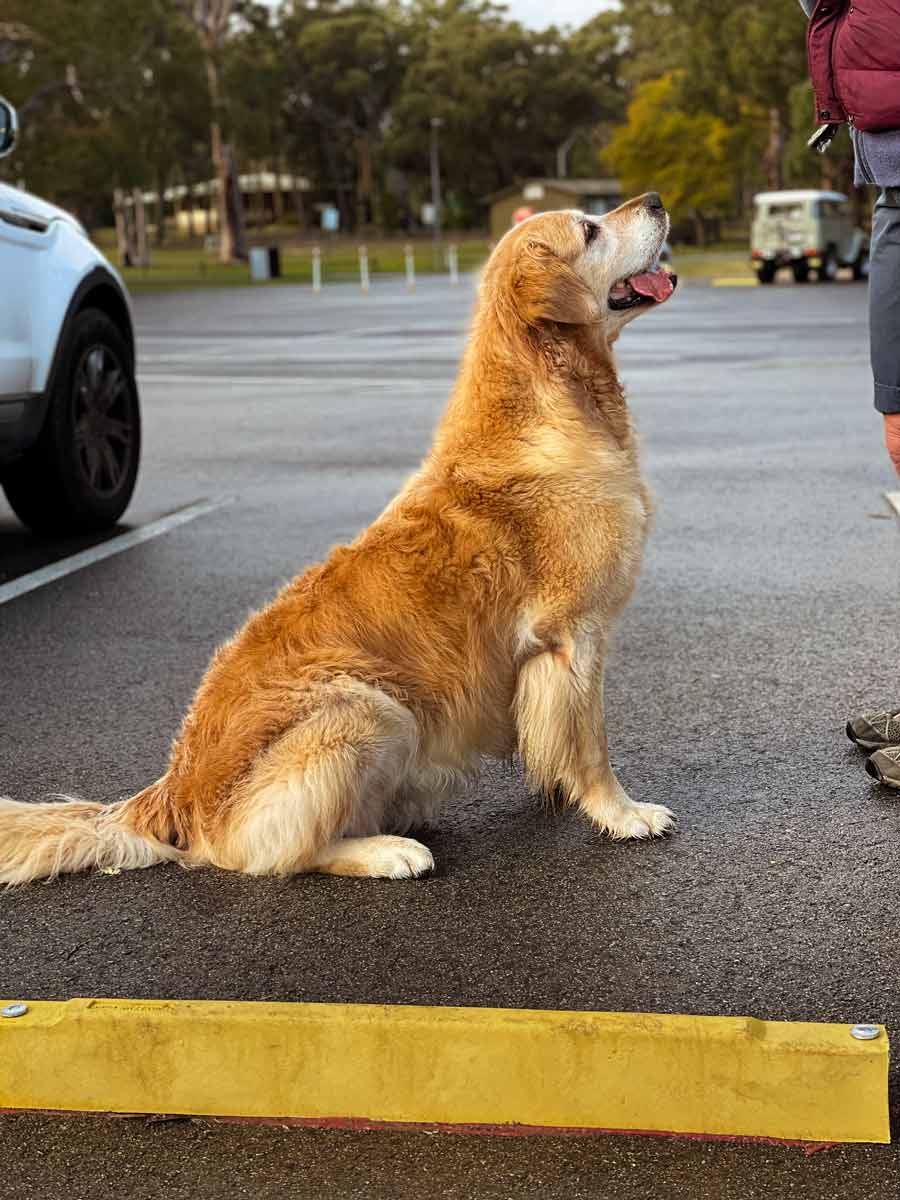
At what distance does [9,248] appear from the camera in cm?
727

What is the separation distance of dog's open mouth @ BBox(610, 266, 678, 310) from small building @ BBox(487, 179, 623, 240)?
105 m

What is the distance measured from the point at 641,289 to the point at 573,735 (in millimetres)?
1254

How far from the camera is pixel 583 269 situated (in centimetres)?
430

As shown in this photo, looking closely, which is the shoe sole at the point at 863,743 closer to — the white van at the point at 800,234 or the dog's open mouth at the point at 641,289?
the dog's open mouth at the point at 641,289

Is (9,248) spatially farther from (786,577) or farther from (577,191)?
(577,191)

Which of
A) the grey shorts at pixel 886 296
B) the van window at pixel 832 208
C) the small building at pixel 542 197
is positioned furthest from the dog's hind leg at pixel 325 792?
the small building at pixel 542 197

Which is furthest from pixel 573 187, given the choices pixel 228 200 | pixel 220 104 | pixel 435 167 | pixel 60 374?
pixel 60 374

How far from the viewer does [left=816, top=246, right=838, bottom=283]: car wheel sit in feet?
144

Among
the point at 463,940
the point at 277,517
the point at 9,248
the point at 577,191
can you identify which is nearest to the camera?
the point at 463,940

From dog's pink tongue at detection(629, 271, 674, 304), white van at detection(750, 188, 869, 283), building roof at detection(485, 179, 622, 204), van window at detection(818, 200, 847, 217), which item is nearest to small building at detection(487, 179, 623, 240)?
building roof at detection(485, 179, 622, 204)

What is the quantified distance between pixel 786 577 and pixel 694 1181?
4.71 m

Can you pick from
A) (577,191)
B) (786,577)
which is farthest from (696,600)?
(577,191)

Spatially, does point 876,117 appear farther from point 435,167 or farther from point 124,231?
point 435,167

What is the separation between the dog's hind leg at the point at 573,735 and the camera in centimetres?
402
